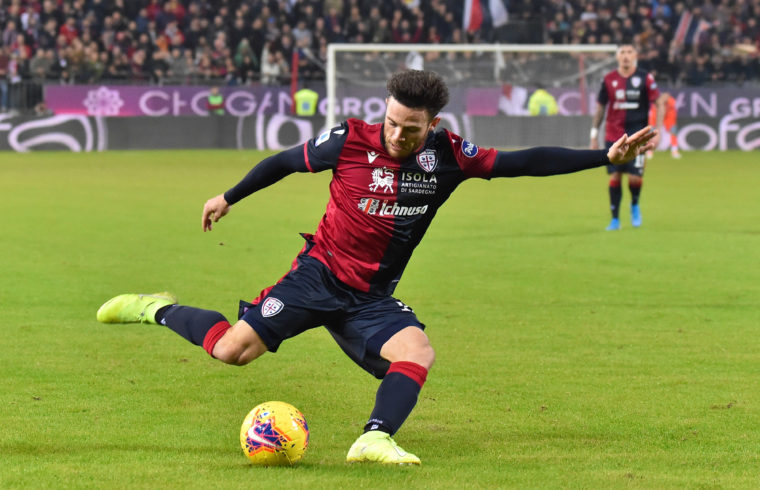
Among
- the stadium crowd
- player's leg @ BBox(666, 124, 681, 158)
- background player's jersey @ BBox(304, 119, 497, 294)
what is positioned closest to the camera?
background player's jersey @ BBox(304, 119, 497, 294)

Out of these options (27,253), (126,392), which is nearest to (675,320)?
(126,392)

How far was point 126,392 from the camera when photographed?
5953mm

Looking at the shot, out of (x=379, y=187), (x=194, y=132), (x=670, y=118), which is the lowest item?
(x=194, y=132)

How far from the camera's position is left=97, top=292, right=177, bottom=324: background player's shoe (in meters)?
5.97

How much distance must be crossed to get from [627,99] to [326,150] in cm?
985

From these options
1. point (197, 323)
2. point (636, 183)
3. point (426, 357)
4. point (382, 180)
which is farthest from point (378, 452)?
point (636, 183)

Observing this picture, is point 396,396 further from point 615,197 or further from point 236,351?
point 615,197

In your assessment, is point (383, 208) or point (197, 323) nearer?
point (383, 208)

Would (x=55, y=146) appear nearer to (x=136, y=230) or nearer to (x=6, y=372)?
(x=136, y=230)

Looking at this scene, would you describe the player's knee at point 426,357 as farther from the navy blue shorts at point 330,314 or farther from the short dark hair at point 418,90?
the short dark hair at point 418,90

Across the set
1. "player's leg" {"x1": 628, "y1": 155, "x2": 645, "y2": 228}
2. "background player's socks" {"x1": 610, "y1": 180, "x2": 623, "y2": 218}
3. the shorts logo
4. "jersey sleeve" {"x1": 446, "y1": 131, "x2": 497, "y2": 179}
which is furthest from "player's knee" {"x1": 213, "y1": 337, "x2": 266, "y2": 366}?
"player's leg" {"x1": 628, "y1": 155, "x2": 645, "y2": 228}

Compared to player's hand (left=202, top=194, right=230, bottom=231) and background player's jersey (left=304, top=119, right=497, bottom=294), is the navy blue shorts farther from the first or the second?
player's hand (left=202, top=194, right=230, bottom=231)

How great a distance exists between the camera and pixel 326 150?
5.20 m

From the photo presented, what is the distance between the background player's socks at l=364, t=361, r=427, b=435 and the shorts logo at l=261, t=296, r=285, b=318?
1.89ft
